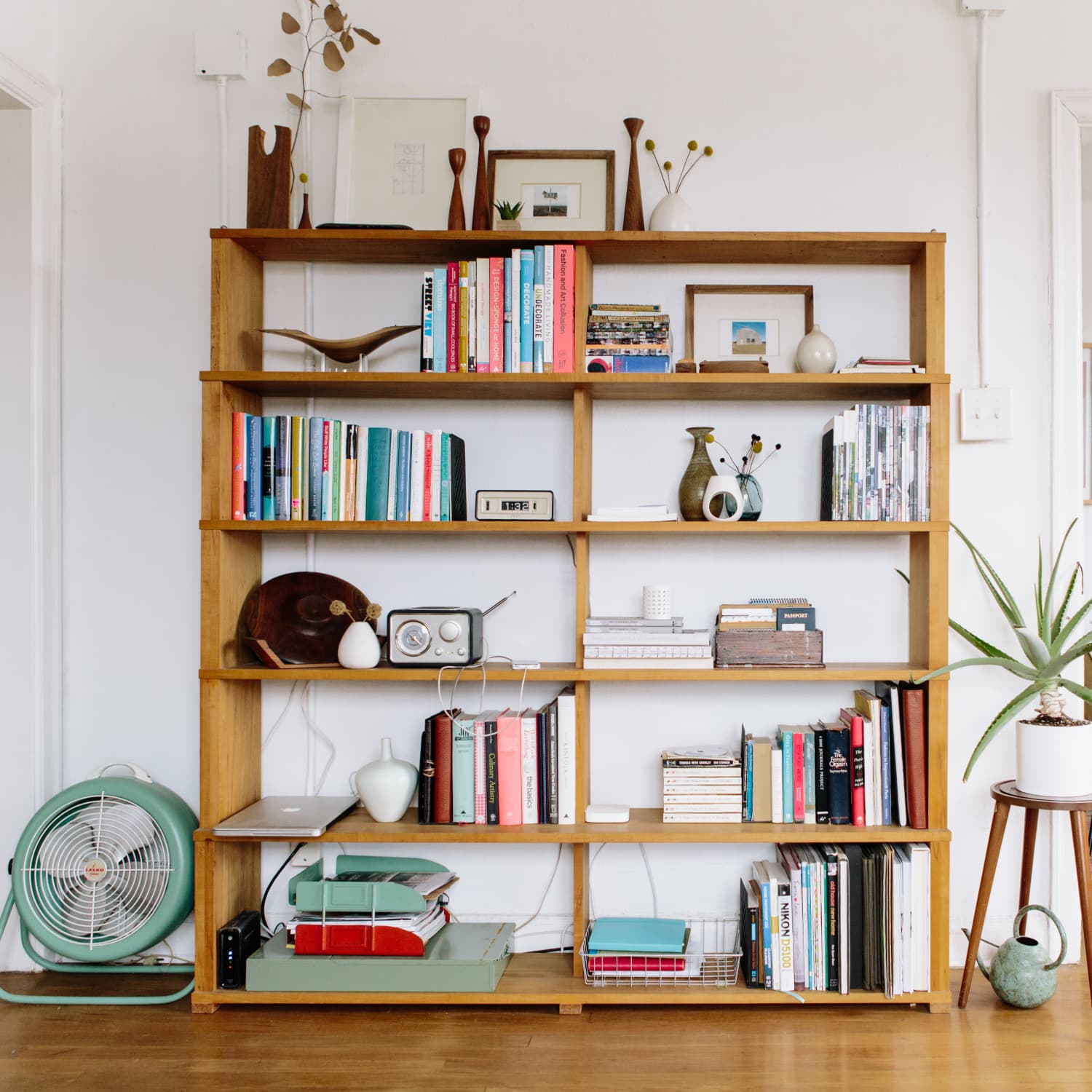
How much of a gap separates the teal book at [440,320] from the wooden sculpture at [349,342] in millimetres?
66

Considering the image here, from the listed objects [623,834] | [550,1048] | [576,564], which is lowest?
[550,1048]

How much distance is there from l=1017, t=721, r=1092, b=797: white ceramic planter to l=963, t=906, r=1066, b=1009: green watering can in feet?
0.96

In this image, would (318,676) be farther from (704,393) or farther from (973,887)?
(973,887)

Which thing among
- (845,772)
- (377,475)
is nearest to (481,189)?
(377,475)

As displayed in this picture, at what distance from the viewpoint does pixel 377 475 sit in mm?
2373

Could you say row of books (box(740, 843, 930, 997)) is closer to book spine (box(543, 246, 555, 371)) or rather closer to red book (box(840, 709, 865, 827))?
red book (box(840, 709, 865, 827))

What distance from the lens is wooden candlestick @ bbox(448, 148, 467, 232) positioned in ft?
8.07

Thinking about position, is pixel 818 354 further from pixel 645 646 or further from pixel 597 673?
pixel 597 673

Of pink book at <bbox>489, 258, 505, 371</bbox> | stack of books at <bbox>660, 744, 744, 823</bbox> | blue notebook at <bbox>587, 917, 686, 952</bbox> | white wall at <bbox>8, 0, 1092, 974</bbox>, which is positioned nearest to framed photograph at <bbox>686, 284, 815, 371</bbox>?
white wall at <bbox>8, 0, 1092, 974</bbox>

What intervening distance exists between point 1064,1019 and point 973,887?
385 mm

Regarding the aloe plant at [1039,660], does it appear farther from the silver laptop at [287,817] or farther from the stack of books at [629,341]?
the silver laptop at [287,817]

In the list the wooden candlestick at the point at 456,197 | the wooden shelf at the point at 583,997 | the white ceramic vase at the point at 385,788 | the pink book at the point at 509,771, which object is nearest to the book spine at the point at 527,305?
the wooden candlestick at the point at 456,197

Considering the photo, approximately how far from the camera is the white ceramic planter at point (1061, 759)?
7.15 ft

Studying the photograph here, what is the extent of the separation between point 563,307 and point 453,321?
27 centimetres
